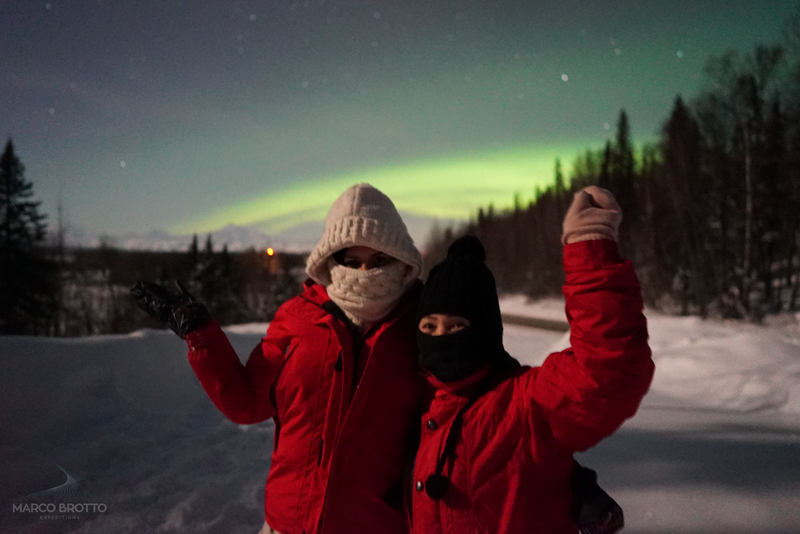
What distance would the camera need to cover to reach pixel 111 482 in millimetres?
3717

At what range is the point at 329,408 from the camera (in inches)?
66.2

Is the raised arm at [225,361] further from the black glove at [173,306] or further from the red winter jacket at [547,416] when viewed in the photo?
the red winter jacket at [547,416]

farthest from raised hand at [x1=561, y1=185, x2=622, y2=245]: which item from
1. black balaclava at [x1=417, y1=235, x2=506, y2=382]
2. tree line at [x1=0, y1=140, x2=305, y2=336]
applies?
tree line at [x1=0, y1=140, x2=305, y2=336]

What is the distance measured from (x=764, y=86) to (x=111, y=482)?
22.2 m

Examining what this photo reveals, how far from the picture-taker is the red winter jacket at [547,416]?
3.91 feet

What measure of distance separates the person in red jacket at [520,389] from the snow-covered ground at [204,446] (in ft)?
5.81

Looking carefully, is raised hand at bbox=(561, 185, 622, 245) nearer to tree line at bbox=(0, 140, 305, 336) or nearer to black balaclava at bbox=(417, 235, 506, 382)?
black balaclava at bbox=(417, 235, 506, 382)

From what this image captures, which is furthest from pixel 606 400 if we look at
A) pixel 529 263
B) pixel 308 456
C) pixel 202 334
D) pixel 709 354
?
pixel 529 263

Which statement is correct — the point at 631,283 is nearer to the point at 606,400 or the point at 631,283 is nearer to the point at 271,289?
the point at 606,400

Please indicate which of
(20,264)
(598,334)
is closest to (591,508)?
(598,334)

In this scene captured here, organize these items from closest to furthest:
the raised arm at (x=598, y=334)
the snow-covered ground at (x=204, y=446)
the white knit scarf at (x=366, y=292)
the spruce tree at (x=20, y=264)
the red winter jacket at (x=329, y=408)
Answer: the raised arm at (x=598, y=334), the red winter jacket at (x=329, y=408), the white knit scarf at (x=366, y=292), the snow-covered ground at (x=204, y=446), the spruce tree at (x=20, y=264)

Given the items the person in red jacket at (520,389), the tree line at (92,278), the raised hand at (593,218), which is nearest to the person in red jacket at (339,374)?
the person in red jacket at (520,389)

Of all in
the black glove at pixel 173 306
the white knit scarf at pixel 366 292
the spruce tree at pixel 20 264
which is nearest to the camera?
the white knit scarf at pixel 366 292

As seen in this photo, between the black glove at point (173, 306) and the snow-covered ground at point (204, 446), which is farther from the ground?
the black glove at point (173, 306)
